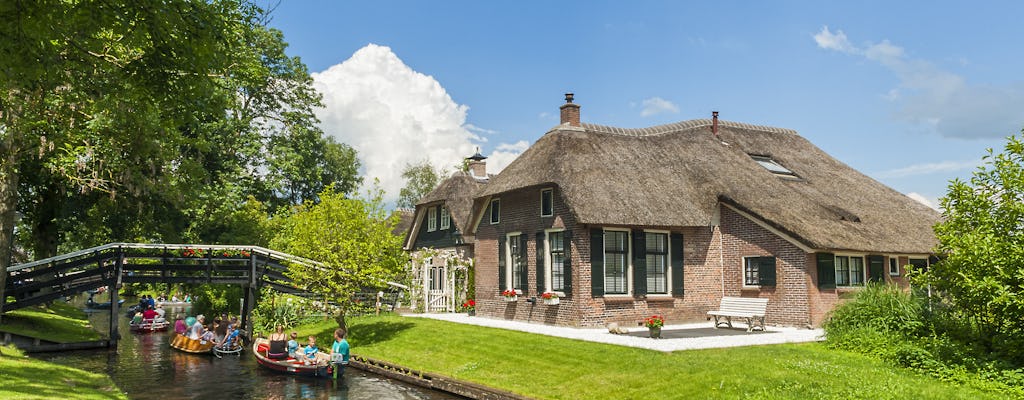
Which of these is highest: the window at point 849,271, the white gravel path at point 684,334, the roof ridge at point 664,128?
the roof ridge at point 664,128

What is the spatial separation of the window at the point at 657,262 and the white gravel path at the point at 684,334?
128 cm

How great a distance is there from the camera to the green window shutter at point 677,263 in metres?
23.5

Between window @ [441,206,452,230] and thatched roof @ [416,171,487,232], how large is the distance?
0.36 metres

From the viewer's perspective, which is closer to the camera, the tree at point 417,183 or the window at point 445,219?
the window at point 445,219

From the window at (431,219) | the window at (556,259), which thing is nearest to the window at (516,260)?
the window at (556,259)

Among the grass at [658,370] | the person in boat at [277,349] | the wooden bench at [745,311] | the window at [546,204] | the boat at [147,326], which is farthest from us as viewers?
the boat at [147,326]

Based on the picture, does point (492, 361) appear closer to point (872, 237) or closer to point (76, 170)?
point (872, 237)

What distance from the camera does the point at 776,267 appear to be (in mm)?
21859

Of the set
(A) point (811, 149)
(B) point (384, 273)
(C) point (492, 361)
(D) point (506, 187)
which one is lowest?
(C) point (492, 361)

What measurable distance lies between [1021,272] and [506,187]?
50.8 ft

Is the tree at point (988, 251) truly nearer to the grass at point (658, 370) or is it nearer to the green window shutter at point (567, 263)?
the grass at point (658, 370)

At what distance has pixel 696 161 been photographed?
2656cm

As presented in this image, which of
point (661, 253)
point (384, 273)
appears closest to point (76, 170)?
point (384, 273)

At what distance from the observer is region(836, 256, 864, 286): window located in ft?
71.9
